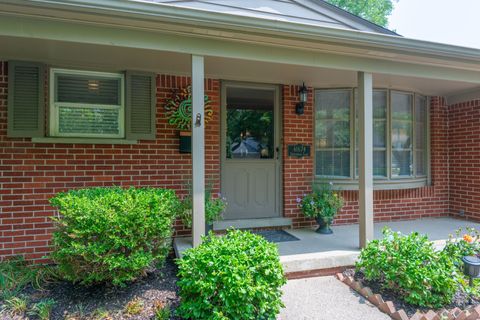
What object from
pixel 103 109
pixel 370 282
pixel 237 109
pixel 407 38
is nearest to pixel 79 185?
pixel 103 109

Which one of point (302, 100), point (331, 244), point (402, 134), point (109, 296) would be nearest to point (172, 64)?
point (302, 100)

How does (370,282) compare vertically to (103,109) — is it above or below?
below

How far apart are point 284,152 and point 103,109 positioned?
8.32 ft

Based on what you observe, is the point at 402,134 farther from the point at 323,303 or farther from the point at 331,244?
the point at 323,303

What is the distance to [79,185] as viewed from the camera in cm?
387

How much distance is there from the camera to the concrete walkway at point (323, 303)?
267 centimetres

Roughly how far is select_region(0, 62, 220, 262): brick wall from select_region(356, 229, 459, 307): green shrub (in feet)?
7.65

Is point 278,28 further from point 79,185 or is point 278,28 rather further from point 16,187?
point 16,187

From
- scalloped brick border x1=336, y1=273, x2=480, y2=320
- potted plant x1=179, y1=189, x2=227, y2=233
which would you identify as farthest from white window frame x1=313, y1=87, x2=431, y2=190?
scalloped brick border x1=336, y1=273, x2=480, y2=320

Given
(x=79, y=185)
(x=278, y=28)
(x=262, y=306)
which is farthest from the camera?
(x=79, y=185)

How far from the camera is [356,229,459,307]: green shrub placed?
9.10 feet

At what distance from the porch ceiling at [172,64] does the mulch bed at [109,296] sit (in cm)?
229

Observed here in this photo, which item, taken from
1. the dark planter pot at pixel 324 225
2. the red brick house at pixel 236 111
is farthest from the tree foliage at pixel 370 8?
the dark planter pot at pixel 324 225

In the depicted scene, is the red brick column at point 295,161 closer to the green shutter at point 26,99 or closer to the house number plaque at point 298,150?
the house number plaque at point 298,150
